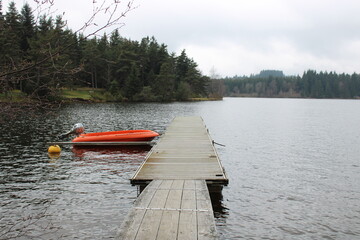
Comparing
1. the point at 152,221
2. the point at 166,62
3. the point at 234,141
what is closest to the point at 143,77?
the point at 166,62

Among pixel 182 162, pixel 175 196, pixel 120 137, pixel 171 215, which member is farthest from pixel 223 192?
pixel 120 137

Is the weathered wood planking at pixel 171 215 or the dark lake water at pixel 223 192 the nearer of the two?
the weathered wood planking at pixel 171 215

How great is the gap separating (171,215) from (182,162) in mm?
6616

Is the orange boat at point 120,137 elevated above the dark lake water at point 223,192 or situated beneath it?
elevated above

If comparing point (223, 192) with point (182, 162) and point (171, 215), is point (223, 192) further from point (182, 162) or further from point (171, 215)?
point (171, 215)

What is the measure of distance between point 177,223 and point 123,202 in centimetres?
535

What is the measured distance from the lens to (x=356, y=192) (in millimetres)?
13883

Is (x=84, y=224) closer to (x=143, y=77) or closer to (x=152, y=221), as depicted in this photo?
(x=152, y=221)

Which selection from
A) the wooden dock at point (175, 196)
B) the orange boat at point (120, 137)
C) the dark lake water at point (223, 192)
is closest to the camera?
the wooden dock at point (175, 196)

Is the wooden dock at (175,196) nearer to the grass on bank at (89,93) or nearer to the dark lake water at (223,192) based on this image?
the dark lake water at (223,192)

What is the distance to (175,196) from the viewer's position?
30.5 ft

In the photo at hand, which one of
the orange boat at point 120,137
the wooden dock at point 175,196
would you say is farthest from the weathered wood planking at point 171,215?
the orange boat at point 120,137

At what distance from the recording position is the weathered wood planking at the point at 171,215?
21.8ft

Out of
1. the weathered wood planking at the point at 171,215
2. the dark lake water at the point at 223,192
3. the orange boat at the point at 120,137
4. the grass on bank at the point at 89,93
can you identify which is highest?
the grass on bank at the point at 89,93
